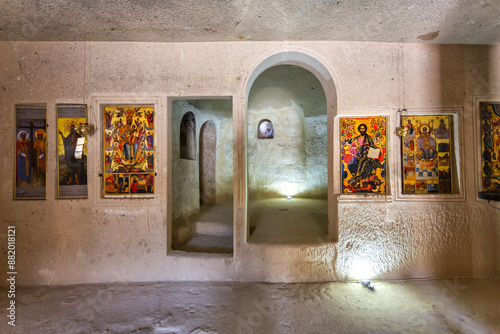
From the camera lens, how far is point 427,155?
3357 millimetres

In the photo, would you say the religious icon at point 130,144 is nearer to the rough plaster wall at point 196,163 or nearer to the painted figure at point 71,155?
the painted figure at point 71,155

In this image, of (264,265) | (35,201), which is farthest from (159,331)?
(35,201)

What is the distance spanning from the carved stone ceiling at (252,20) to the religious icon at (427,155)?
132 cm

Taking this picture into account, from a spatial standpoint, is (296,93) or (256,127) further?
(256,127)

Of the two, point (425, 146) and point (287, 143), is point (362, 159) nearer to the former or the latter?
point (425, 146)

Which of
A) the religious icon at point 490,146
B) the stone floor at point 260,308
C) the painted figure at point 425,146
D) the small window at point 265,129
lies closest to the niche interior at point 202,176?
the stone floor at point 260,308

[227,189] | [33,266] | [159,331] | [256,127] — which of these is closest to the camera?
[159,331]

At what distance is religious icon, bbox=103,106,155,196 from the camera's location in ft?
11.1

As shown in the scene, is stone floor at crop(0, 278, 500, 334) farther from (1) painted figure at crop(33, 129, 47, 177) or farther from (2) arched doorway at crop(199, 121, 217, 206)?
(2) arched doorway at crop(199, 121, 217, 206)

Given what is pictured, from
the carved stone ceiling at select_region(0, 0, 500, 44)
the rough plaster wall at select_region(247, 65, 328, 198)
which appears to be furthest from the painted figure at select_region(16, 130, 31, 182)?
the rough plaster wall at select_region(247, 65, 328, 198)

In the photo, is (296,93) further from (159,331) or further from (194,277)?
(159,331)

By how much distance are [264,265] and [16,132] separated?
14.6 feet

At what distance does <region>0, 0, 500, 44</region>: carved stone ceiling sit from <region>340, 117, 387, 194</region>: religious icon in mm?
1329

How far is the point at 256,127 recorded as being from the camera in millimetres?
8203
